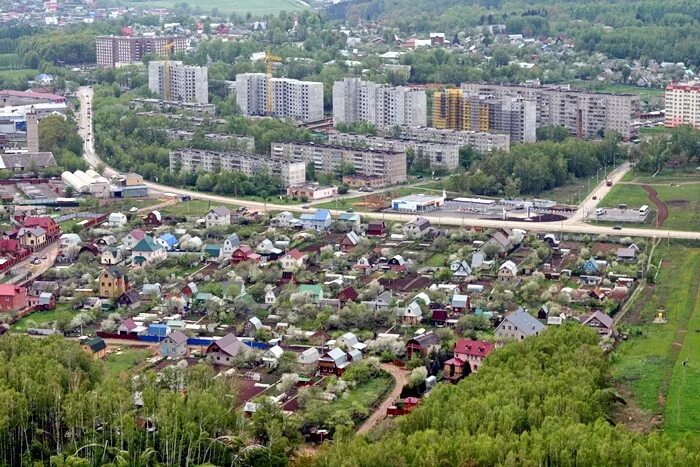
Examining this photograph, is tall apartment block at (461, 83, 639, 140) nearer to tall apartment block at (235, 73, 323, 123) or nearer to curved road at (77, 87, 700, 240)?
curved road at (77, 87, 700, 240)

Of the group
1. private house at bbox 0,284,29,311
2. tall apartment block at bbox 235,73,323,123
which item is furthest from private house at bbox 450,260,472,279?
tall apartment block at bbox 235,73,323,123

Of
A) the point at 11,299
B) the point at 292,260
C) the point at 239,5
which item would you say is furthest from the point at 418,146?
the point at 239,5

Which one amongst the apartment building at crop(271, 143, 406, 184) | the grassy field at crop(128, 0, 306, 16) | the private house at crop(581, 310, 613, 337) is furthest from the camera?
the grassy field at crop(128, 0, 306, 16)

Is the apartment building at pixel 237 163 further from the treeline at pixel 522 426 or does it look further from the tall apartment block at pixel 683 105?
the treeline at pixel 522 426

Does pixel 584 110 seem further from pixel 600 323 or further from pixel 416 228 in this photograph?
pixel 600 323

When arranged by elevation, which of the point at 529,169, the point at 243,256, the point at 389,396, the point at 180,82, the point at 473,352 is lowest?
the point at 389,396

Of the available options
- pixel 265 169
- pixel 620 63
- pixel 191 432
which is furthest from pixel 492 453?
pixel 620 63
